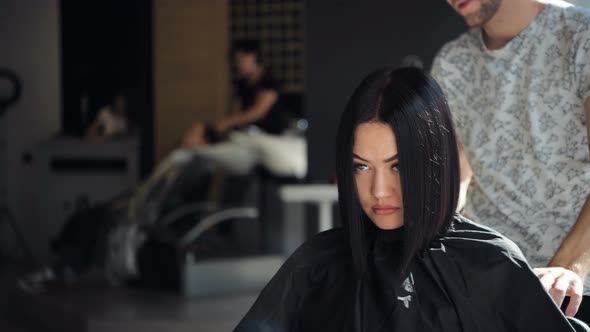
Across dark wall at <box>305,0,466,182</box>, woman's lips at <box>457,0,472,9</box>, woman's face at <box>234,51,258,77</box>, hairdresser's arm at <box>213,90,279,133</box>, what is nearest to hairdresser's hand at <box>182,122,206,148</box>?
hairdresser's arm at <box>213,90,279,133</box>

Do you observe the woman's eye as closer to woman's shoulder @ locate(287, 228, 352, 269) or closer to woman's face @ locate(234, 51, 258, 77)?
woman's shoulder @ locate(287, 228, 352, 269)

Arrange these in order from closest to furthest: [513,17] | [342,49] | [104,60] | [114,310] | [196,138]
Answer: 1. [513,17]
2. [342,49]
3. [114,310]
4. [196,138]
5. [104,60]

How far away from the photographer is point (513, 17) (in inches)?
71.1

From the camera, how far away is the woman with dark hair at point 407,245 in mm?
1526

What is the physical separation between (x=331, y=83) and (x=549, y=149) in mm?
996

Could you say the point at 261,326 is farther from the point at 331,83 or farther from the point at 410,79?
the point at 331,83

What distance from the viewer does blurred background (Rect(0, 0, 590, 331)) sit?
5.01 m

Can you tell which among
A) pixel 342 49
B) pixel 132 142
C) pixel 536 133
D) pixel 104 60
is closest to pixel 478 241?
pixel 536 133

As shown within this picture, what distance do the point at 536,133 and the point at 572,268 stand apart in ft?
1.04

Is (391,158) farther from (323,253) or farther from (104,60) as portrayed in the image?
(104,60)

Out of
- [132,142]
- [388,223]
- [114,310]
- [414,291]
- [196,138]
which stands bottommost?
[114,310]

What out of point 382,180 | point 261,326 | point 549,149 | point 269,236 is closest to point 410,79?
point 382,180

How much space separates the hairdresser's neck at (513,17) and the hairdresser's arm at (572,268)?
0.84ft

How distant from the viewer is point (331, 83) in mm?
2688
